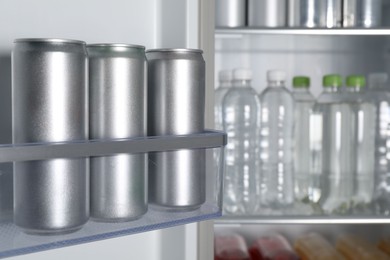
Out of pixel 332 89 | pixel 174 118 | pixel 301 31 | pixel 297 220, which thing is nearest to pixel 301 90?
pixel 332 89

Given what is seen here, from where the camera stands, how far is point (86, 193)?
79 cm

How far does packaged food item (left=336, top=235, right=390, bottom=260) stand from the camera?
5.47 feet

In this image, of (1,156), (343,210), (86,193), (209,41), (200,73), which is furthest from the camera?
(343,210)

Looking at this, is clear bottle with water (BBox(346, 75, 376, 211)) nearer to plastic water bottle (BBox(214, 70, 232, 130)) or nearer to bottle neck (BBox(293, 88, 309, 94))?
bottle neck (BBox(293, 88, 309, 94))

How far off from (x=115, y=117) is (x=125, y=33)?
0.28 metres

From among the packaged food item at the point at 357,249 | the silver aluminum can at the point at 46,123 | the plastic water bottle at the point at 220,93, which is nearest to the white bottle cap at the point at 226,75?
the plastic water bottle at the point at 220,93

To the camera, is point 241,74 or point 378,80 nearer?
point 241,74

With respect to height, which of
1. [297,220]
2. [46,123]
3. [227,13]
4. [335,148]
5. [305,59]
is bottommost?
[297,220]

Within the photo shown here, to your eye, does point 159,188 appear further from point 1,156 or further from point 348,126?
point 348,126

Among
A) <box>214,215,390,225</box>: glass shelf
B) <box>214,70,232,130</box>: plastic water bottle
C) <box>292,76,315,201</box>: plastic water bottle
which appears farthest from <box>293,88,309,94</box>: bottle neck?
<box>214,215,390,225</box>: glass shelf

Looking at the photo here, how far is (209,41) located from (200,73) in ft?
0.93

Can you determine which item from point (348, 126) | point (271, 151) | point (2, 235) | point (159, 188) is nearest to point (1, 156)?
point (2, 235)

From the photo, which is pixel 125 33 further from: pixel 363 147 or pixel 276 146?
pixel 363 147

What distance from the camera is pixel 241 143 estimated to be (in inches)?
65.5
